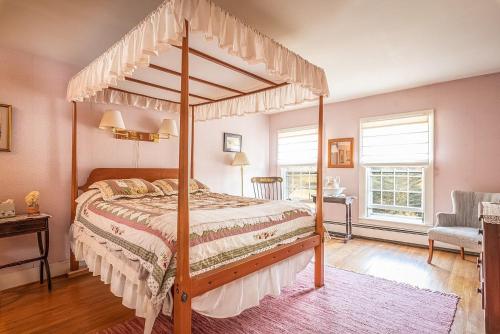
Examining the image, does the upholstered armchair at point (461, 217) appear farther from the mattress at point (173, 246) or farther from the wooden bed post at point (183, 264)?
the wooden bed post at point (183, 264)

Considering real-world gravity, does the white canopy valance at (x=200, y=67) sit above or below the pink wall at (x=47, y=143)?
above

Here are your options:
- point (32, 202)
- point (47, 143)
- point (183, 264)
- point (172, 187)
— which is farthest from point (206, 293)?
point (47, 143)

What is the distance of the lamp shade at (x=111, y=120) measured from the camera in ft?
10.5

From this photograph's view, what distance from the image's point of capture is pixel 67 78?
10.2 ft

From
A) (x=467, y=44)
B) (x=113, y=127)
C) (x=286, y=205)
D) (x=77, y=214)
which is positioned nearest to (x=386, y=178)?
(x=467, y=44)

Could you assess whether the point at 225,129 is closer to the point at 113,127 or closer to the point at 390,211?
the point at 113,127

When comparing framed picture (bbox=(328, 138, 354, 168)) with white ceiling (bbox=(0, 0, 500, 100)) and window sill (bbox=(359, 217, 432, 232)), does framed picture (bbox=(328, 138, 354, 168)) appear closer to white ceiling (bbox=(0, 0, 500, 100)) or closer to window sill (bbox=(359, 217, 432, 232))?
window sill (bbox=(359, 217, 432, 232))

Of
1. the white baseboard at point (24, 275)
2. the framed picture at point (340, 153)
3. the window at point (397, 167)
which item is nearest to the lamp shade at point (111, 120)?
the white baseboard at point (24, 275)

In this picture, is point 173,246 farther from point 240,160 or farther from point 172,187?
point 240,160

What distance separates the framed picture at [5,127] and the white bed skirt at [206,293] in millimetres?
1277

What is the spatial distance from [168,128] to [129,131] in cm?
52

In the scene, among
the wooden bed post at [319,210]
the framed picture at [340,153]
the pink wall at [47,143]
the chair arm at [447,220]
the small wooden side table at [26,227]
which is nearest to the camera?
the small wooden side table at [26,227]

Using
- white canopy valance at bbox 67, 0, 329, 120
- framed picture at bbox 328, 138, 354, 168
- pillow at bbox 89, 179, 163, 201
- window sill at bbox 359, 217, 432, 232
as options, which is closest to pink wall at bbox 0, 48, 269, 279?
white canopy valance at bbox 67, 0, 329, 120

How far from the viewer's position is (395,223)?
4.29 meters
